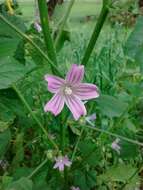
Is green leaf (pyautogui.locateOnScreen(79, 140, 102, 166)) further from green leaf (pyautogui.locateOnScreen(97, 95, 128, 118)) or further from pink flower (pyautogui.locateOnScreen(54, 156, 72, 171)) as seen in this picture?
green leaf (pyautogui.locateOnScreen(97, 95, 128, 118))

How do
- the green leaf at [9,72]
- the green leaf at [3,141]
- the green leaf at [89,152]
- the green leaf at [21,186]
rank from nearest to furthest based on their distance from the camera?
the green leaf at [9,72] < the green leaf at [21,186] < the green leaf at [3,141] < the green leaf at [89,152]

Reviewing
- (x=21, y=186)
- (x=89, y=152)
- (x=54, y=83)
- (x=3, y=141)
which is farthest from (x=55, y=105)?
(x=89, y=152)

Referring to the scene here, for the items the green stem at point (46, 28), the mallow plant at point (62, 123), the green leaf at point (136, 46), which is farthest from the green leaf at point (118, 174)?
the green leaf at point (136, 46)

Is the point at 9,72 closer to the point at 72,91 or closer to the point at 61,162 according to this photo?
the point at 72,91

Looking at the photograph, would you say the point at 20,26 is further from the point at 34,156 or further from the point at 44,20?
the point at 34,156

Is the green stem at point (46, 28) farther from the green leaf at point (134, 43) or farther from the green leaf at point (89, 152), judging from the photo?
the green leaf at point (89, 152)

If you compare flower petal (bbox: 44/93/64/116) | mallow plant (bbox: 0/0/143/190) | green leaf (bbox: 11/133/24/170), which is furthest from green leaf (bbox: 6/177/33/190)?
green leaf (bbox: 11/133/24/170)
